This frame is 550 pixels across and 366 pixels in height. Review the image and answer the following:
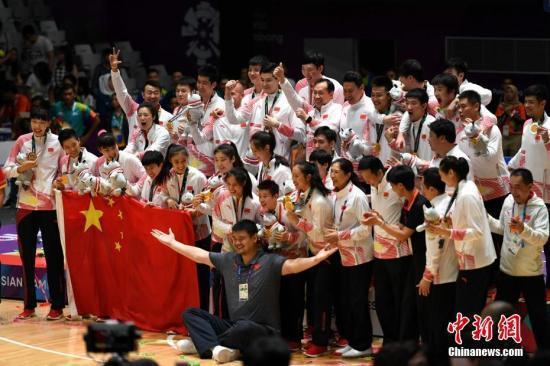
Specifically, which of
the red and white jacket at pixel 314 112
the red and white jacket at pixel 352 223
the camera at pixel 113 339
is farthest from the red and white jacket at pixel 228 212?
the camera at pixel 113 339

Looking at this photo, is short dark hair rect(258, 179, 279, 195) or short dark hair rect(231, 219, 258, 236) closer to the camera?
short dark hair rect(231, 219, 258, 236)

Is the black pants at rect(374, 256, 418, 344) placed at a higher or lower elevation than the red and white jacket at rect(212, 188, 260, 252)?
lower

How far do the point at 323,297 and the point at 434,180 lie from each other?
1.55 m

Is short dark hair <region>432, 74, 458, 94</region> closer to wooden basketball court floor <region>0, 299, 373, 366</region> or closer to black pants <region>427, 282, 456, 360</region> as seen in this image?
black pants <region>427, 282, 456, 360</region>

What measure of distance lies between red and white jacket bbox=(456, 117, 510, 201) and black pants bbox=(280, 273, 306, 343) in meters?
1.68

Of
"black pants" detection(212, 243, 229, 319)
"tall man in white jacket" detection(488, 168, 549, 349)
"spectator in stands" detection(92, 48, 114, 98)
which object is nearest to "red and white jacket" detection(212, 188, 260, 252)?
"black pants" detection(212, 243, 229, 319)

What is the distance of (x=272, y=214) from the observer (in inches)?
399

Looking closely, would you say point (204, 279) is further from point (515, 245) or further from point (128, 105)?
point (515, 245)

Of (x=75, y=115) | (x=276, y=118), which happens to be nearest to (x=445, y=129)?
(x=276, y=118)

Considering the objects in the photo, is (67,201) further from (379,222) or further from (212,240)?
(379,222)

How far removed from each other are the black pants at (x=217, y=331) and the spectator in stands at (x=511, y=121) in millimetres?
4640

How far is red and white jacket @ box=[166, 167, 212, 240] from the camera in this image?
10.7m

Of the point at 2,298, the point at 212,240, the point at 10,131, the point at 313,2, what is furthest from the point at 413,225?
the point at 313,2

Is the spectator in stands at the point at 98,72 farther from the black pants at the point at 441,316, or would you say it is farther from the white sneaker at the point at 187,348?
the black pants at the point at 441,316
